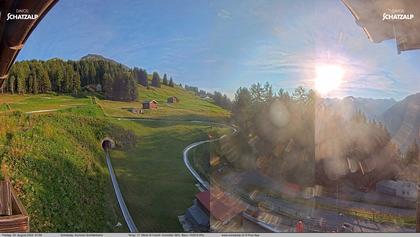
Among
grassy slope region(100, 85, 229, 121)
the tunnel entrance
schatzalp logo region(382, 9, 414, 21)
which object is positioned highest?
schatzalp logo region(382, 9, 414, 21)

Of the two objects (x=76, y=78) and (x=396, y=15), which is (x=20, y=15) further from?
(x=396, y=15)

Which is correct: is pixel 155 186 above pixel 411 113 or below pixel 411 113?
below

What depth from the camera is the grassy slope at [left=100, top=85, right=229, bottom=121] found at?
2.52 m

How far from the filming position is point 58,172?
2.48m

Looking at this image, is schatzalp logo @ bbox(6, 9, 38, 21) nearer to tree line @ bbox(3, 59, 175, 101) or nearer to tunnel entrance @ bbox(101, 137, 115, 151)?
tree line @ bbox(3, 59, 175, 101)

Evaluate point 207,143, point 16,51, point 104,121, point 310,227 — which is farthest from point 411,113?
point 16,51

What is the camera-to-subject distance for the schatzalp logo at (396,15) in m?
2.41

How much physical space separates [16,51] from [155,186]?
1.11 m

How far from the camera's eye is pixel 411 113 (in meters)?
2.44

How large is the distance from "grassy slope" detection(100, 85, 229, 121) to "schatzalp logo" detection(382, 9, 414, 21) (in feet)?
3.39

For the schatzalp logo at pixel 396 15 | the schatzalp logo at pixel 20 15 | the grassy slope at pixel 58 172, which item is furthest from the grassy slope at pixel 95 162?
the schatzalp logo at pixel 396 15

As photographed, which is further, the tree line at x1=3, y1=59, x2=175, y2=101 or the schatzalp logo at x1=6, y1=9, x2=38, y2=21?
the tree line at x1=3, y1=59, x2=175, y2=101

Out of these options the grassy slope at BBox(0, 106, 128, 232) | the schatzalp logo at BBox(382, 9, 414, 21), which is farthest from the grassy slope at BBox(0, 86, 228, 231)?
the schatzalp logo at BBox(382, 9, 414, 21)

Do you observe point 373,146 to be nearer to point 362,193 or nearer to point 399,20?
point 362,193
